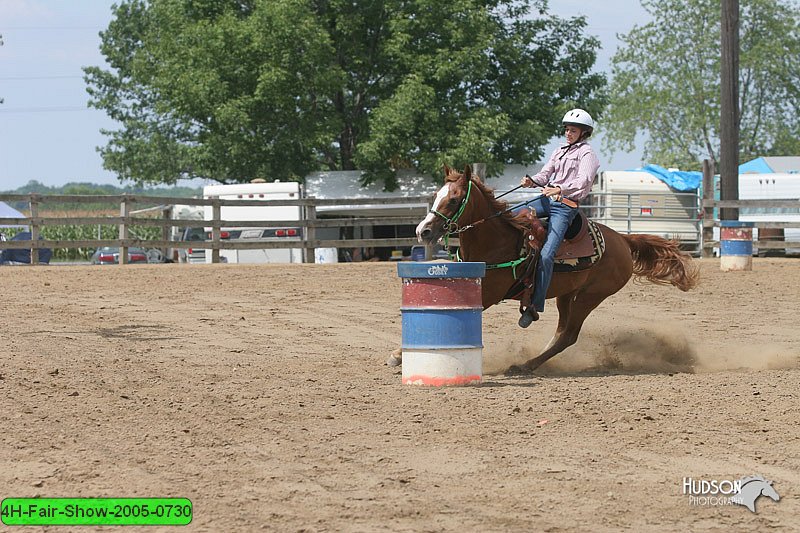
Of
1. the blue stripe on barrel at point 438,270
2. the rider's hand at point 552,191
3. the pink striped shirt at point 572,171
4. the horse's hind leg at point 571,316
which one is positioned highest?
the pink striped shirt at point 572,171

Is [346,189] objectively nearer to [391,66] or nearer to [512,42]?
[391,66]

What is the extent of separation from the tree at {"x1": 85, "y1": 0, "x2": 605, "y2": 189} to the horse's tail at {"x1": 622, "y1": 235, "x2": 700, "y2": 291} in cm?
2191

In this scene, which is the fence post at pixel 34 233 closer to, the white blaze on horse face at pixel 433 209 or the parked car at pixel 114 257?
the parked car at pixel 114 257

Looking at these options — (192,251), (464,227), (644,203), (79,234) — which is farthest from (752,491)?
(79,234)

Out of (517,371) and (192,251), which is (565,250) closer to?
(517,371)

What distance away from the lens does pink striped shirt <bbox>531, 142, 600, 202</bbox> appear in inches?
375

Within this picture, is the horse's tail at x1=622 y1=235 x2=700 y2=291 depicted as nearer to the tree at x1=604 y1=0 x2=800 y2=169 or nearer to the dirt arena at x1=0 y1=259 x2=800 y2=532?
the dirt arena at x1=0 y1=259 x2=800 y2=532

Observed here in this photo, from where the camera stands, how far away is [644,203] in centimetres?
3216

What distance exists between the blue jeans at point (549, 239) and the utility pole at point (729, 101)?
612 inches

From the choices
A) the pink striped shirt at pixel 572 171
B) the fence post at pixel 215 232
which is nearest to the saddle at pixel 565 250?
the pink striped shirt at pixel 572 171

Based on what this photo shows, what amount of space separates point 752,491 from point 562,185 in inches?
190

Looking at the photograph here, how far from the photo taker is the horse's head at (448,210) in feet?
28.8

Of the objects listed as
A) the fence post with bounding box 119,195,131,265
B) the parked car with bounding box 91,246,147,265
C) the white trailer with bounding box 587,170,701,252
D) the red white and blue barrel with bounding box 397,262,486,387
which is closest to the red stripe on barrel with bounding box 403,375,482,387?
the red white and blue barrel with bounding box 397,262,486,387

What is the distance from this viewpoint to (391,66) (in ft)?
115
